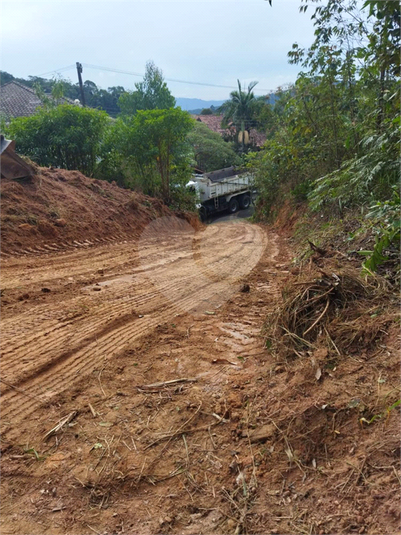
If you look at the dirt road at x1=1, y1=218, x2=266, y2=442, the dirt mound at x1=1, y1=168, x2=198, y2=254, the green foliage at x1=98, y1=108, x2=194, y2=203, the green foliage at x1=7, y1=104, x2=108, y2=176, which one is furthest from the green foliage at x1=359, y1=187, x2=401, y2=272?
the green foliage at x1=7, y1=104, x2=108, y2=176

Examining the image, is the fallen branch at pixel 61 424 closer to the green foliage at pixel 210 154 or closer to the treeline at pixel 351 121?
the treeline at pixel 351 121

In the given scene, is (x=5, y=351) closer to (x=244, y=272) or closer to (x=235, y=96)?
(x=244, y=272)

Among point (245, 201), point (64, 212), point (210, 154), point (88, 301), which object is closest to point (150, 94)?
point (210, 154)

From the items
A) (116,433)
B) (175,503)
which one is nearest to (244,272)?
(116,433)

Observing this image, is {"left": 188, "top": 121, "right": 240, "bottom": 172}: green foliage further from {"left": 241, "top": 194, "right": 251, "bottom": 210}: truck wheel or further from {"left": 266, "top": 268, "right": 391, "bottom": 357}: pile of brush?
{"left": 266, "top": 268, "right": 391, "bottom": 357}: pile of brush

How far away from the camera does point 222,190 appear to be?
67.3 feet

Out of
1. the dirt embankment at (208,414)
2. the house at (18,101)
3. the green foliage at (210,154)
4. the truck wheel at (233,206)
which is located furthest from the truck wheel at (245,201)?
the dirt embankment at (208,414)

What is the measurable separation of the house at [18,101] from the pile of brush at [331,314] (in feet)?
86.5

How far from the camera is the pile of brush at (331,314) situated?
3125 mm

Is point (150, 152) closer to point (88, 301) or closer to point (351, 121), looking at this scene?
point (351, 121)

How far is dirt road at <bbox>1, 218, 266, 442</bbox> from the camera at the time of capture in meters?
3.62

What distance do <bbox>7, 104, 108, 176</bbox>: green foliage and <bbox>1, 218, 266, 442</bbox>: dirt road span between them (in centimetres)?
648

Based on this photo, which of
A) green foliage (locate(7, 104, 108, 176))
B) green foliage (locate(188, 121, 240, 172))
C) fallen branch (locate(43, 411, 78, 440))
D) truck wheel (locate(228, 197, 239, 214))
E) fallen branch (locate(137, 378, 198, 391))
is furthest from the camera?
green foliage (locate(188, 121, 240, 172))

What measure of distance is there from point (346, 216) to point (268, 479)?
5.92 metres
